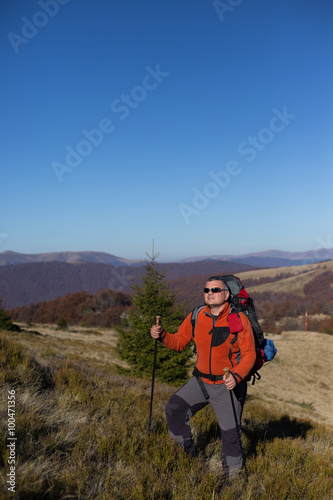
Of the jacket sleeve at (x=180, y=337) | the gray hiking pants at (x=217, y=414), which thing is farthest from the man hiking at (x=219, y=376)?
the jacket sleeve at (x=180, y=337)

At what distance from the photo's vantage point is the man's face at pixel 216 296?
3.23 meters

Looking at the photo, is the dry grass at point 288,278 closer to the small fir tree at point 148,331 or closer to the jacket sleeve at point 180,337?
the small fir tree at point 148,331

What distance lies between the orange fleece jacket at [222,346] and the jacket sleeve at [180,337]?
22 cm

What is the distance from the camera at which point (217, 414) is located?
124 inches

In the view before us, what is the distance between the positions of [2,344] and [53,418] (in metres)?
2.96

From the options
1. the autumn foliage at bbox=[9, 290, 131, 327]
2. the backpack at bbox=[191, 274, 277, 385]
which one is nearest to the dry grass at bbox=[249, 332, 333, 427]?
the backpack at bbox=[191, 274, 277, 385]

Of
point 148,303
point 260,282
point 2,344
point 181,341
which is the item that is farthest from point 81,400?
point 260,282

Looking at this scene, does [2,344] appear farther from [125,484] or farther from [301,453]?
[301,453]

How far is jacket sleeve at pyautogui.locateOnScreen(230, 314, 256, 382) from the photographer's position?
9.55ft

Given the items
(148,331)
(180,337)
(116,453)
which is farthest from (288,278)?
(116,453)

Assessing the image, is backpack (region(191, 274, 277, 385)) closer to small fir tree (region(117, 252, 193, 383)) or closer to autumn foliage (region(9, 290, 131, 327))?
small fir tree (region(117, 252, 193, 383))

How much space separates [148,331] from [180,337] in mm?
7619

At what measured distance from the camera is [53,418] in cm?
336

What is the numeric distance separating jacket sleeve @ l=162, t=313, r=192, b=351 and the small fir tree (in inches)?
295
